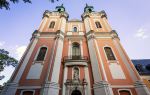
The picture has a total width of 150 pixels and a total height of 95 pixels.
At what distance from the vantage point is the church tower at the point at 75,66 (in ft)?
47.3

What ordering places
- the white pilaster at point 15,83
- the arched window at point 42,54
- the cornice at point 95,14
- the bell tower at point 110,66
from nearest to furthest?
the white pilaster at point 15,83 < the bell tower at point 110,66 < the arched window at point 42,54 < the cornice at point 95,14

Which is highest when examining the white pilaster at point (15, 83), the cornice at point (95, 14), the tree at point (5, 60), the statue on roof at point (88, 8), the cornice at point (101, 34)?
the statue on roof at point (88, 8)

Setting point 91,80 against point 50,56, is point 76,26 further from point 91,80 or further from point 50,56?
point 91,80

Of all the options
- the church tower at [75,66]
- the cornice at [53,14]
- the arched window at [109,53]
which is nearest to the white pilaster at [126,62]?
the church tower at [75,66]

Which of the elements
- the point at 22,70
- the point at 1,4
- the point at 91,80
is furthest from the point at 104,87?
the point at 1,4

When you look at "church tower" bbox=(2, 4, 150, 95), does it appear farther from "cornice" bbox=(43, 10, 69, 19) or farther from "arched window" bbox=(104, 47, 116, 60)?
"cornice" bbox=(43, 10, 69, 19)

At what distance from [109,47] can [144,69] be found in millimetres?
9326

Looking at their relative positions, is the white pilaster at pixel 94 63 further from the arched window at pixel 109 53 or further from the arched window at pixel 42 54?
the arched window at pixel 42 54

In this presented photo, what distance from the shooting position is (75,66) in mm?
17219

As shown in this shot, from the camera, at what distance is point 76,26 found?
2558 centimetres

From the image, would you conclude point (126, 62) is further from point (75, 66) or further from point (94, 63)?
point (75, 66)

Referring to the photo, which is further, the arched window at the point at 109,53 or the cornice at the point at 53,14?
the cornice at the point at 53,14

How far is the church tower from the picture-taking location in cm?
1441

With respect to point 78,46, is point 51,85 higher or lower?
lower
